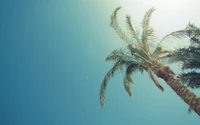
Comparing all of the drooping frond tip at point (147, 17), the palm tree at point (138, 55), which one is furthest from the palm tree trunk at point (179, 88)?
the drooping frond tip at point (147, 17)

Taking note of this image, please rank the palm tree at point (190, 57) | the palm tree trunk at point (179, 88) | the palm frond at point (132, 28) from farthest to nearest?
the palm frond at point (132, 28) < the palm tree at point (190, 57) < the palm tree trunk at point (179, 88)

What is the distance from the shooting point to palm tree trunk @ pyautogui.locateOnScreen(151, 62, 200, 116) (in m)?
12.3

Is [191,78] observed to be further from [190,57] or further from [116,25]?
[116,25]

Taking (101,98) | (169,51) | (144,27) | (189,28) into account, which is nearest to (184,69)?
(169,51)

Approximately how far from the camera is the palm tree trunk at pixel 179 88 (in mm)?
12297

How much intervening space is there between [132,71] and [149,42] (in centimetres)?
216

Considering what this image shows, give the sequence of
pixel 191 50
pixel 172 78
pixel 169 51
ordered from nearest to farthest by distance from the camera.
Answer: pixel 172 78 < pixel 191 50 < pixel 169 51

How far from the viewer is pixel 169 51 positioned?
54.5 feet

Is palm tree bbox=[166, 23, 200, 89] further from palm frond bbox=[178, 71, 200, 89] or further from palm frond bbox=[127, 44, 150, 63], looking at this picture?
palm frond bbox=[127, 44, 150, 63]

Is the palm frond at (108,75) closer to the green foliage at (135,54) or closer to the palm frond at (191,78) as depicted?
the green foliage at (135,54)

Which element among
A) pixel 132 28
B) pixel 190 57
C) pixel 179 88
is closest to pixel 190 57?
pixel 190 57

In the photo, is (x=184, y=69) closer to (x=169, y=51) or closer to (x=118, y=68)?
(x=169, y=51)

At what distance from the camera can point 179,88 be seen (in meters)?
13.3

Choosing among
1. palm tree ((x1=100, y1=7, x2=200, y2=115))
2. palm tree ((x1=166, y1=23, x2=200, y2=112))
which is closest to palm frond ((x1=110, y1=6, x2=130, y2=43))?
palm tree ((x1=100, y1=7, x2=200, y2=115))
